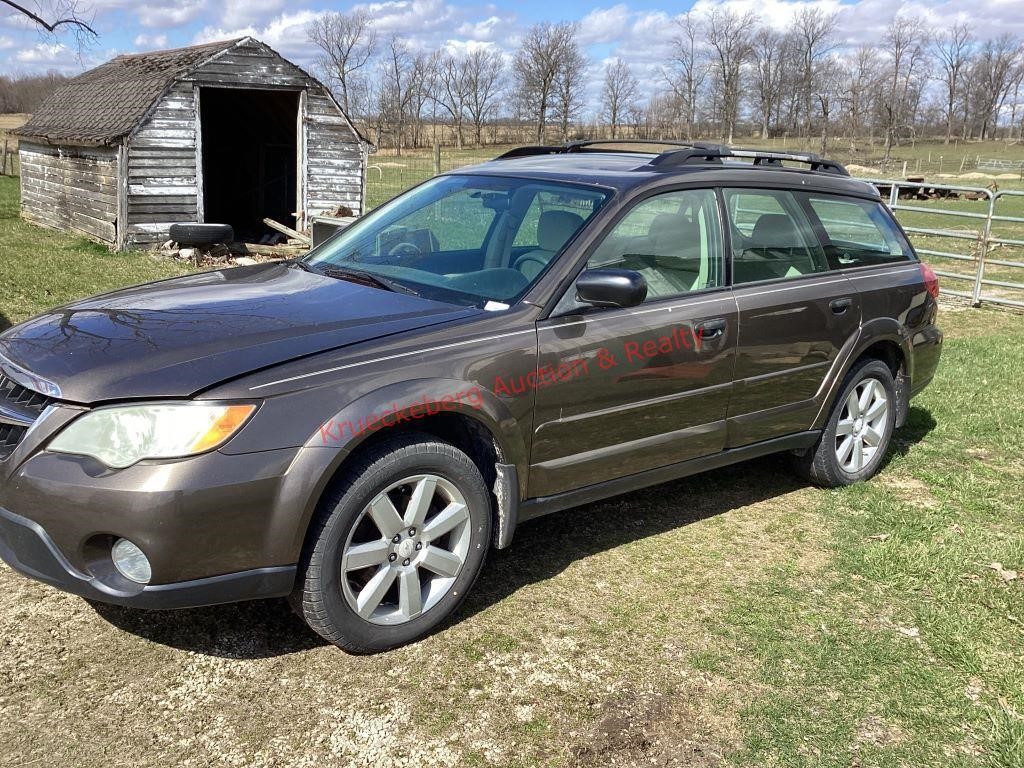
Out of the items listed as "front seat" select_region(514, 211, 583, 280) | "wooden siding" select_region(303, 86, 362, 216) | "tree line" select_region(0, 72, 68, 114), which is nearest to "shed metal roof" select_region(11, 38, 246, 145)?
"wooden siding" select_region(303, 86, 362, 216)

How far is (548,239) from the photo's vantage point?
3.99m

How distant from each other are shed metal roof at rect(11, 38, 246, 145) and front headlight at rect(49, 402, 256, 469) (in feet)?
42.1

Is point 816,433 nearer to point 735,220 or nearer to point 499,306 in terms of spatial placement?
point 735,220

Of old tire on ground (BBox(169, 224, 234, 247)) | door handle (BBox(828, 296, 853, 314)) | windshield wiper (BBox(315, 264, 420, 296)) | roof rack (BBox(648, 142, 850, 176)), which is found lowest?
door handle (BBox(828, 296, 853, 314))

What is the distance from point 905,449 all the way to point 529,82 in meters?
62.9

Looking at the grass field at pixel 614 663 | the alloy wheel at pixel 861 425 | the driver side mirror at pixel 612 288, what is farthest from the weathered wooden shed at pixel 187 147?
the driver side mirror at pixel 612 288

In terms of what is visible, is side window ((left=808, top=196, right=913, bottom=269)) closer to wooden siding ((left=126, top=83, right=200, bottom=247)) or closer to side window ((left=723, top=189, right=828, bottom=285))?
side window ((left=723, top=189, right=828, bottom=285))

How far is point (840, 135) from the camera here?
249 feet

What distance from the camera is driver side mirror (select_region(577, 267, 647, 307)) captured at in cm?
355

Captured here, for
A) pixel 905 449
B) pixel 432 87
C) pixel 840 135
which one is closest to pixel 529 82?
pixel 432 87

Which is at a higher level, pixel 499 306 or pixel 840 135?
pixel 840 135

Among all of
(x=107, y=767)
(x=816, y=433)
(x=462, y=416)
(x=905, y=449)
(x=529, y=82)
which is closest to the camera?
(x=107, y=767)

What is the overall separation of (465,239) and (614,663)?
196 cm

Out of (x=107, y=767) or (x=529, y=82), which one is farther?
(x=529, y=82)
